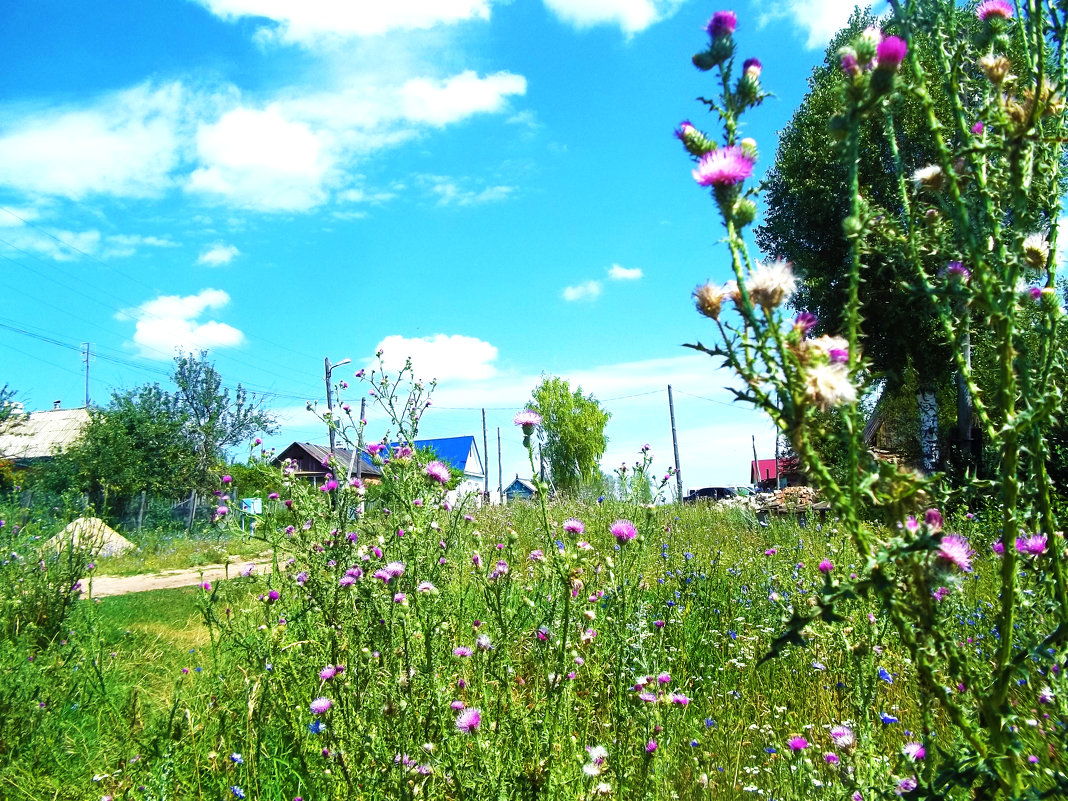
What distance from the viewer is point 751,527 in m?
8.28

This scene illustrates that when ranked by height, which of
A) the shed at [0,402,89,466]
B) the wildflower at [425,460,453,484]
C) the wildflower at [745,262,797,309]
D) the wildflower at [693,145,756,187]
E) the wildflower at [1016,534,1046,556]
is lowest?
the wildflower at [1016,534,1046,556]

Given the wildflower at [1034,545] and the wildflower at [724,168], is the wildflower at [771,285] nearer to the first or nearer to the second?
the wildflower at [724,168]

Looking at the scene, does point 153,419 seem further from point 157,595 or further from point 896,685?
point 896,685

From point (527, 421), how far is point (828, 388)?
1.76 m

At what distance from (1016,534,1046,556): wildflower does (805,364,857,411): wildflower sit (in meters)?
0.86

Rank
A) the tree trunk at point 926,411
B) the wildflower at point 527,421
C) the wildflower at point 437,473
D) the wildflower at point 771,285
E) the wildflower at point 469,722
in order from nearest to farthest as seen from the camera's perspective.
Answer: the wildflower at point 771,285
the wildflower at point 469,722
the wildflower at point 527,421
the wildflower at point 437,473
the tree trunk at point 926,411

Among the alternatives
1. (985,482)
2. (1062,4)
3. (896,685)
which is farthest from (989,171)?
(896,685)

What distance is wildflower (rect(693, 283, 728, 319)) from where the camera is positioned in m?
1.36

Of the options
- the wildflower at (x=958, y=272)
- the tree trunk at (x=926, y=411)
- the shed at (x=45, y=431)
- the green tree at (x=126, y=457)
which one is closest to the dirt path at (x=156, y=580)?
the wildflower at (x=958, y=272)

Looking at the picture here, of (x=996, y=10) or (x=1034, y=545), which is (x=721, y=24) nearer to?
(x=996, y=10)

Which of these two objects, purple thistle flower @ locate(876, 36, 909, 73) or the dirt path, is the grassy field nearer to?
purple thistle flower @ locate(876, 36, 909, 73)

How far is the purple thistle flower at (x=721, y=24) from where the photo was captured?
1551 millimetres

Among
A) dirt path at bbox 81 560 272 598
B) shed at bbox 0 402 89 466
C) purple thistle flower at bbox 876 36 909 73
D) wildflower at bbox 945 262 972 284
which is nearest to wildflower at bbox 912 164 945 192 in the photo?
wildflower at bbox 945 262 972 284

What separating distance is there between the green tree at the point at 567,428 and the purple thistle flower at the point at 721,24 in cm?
2920
